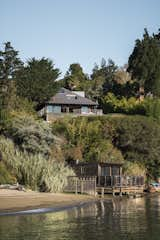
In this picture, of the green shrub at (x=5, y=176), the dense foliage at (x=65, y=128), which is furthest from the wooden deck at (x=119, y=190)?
the green shrub at (x=5, y=176)

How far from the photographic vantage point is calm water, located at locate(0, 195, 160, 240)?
2720cm

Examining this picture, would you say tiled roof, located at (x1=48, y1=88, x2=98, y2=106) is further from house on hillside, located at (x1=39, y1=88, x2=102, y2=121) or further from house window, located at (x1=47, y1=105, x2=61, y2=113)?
house window, located at (x1=47, y1=105, x2=61, y2=113)

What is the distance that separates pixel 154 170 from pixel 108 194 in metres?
12.2

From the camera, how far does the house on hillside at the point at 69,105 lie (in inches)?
3393

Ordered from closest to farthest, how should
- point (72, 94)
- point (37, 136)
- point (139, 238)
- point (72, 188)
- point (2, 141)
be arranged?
point (139, 238) < point (72, 188) < point (2, 141) < point (37, 136) < point (72, 94)

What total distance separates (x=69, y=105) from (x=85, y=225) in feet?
191

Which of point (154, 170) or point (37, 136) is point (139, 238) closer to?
point (37, 136)

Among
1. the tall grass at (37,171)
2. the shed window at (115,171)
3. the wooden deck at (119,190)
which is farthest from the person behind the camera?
the shed window at (115,171)

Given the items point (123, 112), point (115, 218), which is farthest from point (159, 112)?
point (115, 218)

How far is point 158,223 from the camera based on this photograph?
32344mm

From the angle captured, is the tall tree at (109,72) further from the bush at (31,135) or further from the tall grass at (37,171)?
the tall grass at (37,171)

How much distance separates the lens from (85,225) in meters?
31.2

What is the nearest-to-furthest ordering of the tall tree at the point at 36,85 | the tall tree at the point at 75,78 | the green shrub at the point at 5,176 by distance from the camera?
the green shrub at the point at 5,176 < the tall tree at the point at 36,85 < the tall tree at the point at 75,78

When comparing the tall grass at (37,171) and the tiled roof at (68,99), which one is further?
the tiled roof at (68,99)
